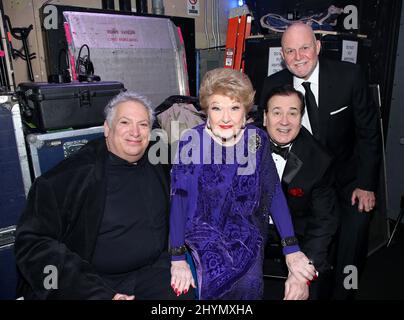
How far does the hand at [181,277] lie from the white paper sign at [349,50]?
2.24 m

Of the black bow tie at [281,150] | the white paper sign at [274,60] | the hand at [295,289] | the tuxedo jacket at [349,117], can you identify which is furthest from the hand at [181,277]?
the white paper sign at [274,60]

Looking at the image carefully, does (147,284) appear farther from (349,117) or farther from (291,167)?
(349,117)

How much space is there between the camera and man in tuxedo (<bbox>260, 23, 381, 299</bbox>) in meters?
2.18

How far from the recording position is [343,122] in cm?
224

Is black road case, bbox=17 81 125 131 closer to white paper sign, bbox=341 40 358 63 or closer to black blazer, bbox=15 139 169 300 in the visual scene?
black blazer, bbox=15 139 169 300

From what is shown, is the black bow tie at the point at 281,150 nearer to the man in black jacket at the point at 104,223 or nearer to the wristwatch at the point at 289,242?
the wristwatch at the point at 289,242

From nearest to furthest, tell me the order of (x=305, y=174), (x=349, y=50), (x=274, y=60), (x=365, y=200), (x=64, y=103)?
(x=305, y=174)
(x=64, y=103)
(x=365, y=200)
(x=349, y=50)
(x=274, y=60)

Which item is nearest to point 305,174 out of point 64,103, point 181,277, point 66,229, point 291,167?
point 291,167

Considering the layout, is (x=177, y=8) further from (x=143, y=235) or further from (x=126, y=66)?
(x=143, y=235)

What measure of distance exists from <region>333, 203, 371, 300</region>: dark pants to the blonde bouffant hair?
3.97ft

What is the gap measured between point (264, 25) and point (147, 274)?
8.62ft

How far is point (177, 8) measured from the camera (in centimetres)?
411

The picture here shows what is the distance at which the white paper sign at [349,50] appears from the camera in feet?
9.10

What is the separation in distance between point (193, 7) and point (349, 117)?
2.83 meters
